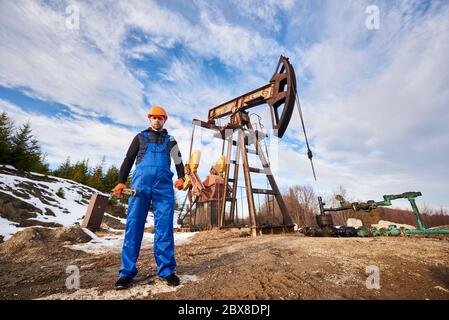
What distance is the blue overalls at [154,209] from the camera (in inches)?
80.4

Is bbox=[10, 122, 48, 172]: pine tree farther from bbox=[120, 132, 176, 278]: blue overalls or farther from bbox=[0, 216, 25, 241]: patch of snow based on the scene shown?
bbox=[120, 132, 176, 278]: blue overalls

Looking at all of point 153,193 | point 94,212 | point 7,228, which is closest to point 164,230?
point 153,193

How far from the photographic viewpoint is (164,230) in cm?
215

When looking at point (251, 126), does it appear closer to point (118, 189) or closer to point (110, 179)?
point (118, 189)

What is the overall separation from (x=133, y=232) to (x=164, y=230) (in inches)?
12.1

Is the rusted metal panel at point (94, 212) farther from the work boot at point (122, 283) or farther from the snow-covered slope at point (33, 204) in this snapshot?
the work boot at point (122, 283)

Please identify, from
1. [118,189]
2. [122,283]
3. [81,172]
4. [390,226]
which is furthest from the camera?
[81,172]

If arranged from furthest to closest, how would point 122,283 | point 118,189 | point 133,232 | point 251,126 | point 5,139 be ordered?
point 5,139 → point 251,126 → point 118,189 → point 133,232 → point 122,283

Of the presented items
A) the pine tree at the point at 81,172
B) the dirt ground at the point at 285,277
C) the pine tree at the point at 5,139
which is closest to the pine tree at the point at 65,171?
the pine tree at the point at 81,172

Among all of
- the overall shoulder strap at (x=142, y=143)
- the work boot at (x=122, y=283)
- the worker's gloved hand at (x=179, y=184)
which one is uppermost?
the overall shoulder strap at (x=142, y=143)

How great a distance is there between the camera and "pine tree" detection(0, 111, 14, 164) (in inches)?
749

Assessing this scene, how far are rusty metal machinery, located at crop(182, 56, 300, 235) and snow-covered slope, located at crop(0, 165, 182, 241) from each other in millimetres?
8579

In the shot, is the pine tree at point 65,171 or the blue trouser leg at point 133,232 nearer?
the blue trouser leg at point 133,232
